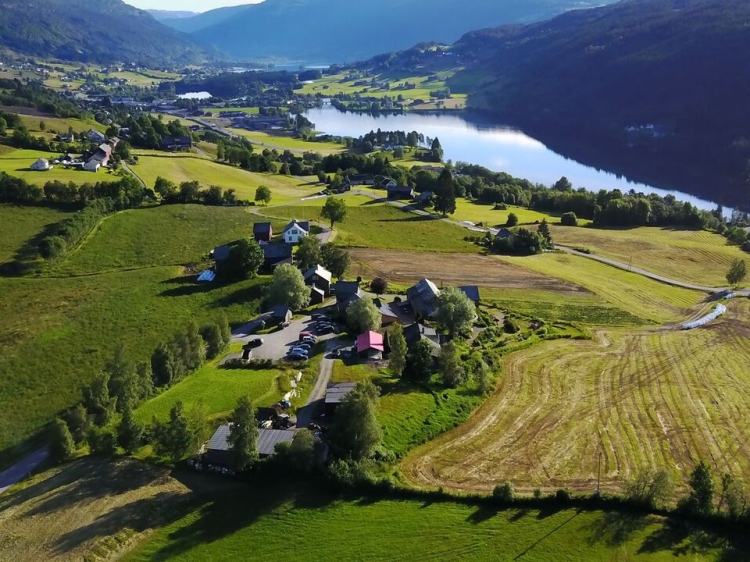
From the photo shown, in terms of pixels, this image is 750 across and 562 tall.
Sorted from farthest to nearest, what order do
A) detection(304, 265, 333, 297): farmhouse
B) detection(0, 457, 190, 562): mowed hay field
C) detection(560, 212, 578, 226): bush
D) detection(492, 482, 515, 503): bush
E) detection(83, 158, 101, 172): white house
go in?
detection(560, 212, 578, 226): bush < detection(83, 158, 101, 172): white house < detection(304, 265, 333, 297): farmhouse < detection(492, 482, 515, 503): bush < detection(0, 457, 190, 562): mowed hay field

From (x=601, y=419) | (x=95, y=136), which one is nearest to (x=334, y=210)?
(x=601, y=419)

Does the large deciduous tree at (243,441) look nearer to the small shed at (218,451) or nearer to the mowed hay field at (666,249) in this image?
the small shed at (218,451)

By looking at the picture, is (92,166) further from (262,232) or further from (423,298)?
(423,298)

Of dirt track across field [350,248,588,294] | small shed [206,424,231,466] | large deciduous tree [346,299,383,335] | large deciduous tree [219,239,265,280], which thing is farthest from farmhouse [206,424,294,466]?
dirt track across field [350,248,588,294]

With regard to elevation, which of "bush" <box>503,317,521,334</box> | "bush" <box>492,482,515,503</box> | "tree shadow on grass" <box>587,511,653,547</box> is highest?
"bush" <box>503,317,521,334</box>

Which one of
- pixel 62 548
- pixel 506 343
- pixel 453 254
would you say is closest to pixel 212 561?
pixel 62 548

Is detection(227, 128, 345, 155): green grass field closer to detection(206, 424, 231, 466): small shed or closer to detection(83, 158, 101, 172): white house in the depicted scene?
detection(83, 158, 101, 172): white house
